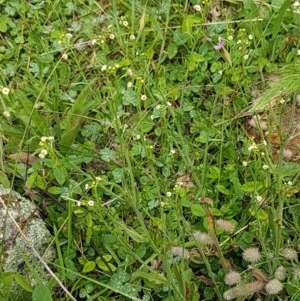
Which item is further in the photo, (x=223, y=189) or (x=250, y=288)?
(x=223, y=189)

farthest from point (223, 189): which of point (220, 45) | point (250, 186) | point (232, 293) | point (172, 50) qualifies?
point (172, 50)

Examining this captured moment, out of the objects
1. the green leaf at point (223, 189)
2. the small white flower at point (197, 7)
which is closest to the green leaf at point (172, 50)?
the small white flower at point (197, 7)

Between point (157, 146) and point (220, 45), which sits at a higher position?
point (220, 45)

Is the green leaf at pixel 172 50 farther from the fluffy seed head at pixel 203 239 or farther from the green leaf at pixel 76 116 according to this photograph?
the fluffy seed head at pixel 203 239

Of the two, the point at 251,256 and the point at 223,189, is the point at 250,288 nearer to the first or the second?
the point at 251,256

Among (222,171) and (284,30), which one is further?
(284,30)

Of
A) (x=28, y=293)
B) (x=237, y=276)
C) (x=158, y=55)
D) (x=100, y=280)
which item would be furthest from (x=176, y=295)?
(x=158, y=55)

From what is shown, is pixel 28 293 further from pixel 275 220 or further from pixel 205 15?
pixel 205 15
